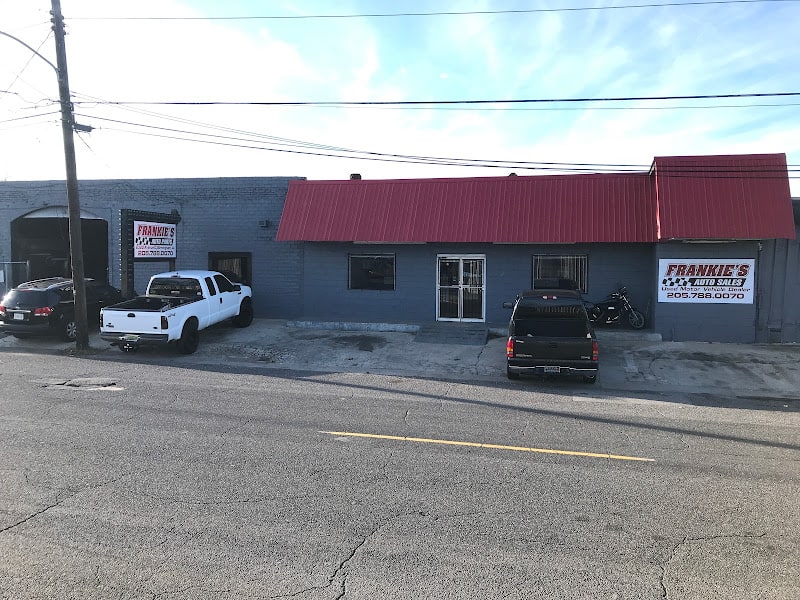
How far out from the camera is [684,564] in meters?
4.21

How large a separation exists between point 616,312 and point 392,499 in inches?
515

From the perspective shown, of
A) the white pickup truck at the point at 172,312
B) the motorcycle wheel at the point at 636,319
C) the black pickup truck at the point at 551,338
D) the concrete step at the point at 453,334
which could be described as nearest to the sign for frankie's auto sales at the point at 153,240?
the white pickup truck at the point at 172,312

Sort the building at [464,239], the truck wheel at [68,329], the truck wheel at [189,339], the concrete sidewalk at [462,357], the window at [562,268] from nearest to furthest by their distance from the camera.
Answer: the concrete sidewalk at [462,357] → the truck wheel at [189,339] → the building at [464,239] → the truck wheel at [68,329] → the window at [562,268]

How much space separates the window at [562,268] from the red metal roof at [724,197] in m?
2.93

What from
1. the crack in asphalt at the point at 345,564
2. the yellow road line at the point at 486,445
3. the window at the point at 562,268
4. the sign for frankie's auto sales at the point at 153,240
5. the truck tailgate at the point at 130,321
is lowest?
the yellow road line at the point at 486,445

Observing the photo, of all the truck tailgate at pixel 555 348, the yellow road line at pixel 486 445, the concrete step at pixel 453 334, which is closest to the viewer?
the yellow road line at pixel 486 445

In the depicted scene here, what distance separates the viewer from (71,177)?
15266 mm

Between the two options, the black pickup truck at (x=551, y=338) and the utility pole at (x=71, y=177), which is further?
the utility pole at (x=71, y=177)

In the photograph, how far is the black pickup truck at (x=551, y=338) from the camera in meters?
11.2

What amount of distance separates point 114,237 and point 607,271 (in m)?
17.8

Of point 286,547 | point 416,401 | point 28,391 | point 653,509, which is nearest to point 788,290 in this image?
point 416,401

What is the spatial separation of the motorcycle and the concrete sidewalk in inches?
21.1

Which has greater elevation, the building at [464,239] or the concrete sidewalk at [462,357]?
the building at [464,239]

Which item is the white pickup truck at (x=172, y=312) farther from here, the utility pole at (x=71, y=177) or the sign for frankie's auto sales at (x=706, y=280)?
the sign for frankie's auto sales at (x=706, y=280)
